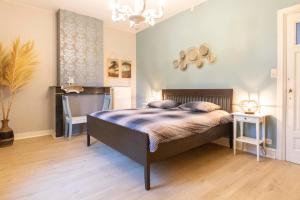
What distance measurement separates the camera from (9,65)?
129 inches

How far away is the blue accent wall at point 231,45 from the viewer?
8.96ft

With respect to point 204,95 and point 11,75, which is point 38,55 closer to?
point 11,75

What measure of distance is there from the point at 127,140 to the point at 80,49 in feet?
9.77

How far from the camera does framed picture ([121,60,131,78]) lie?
523 centimetres

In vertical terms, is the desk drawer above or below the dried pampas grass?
below

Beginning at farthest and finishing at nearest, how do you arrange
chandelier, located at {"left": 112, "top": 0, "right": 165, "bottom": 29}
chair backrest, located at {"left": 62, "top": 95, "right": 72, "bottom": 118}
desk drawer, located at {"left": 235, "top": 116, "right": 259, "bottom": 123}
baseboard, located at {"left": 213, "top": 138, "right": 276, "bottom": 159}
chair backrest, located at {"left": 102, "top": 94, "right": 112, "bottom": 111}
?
chair backrest, located at {"left": 102, "top": 94, "right": 112, "bottom": 111}
chair backrest, located at {"left": 62, "top": 95, "right": 72, "bottom": 118}
baseboard, located at {"left": 213, "top": 138, "right": 276, "bottom": 159}
desk drawer, located at {"left": 235, "top": 116, "right": 259, "bottom": 123}
chandelier, located at {"left": 112, "top": 0, "right": 165, "bottom": 29}

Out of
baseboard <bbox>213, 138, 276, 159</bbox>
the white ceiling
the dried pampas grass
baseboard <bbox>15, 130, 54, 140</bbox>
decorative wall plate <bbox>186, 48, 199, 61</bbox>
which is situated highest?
the white ceiling

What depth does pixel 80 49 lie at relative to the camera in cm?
425

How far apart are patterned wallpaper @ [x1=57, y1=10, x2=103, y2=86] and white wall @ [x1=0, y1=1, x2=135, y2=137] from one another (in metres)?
0.24

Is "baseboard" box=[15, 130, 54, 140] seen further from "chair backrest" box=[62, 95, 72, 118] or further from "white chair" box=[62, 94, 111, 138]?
"chair backrest" box=[62, 95, 72, 118]

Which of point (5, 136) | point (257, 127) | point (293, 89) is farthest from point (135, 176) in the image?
point (5, 136)

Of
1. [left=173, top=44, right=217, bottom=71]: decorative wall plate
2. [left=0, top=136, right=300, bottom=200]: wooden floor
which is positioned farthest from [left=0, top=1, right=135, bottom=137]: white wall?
[left=173, top=44, right=217, bottom=71]: decorative wall plate

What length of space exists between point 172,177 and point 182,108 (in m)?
1.57

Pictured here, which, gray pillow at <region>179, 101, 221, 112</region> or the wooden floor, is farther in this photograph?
gray pillow at <region>179, 101, 221, 112</region>
